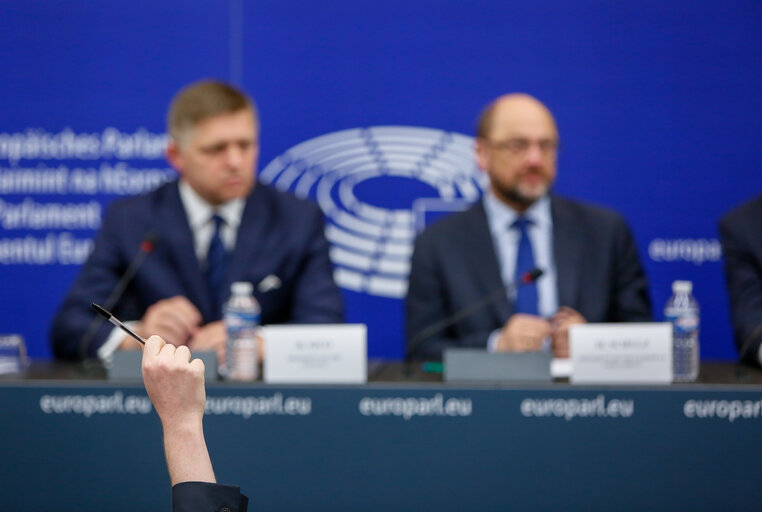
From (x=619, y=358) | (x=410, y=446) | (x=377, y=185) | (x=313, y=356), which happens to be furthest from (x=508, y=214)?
(x=410, y=446)

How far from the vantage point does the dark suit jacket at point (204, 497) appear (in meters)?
1.42

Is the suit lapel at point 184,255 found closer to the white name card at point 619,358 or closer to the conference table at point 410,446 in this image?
the conference table at point 410,446

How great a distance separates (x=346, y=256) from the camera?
4.50 meters

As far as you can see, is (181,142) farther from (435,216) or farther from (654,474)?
(654,474)

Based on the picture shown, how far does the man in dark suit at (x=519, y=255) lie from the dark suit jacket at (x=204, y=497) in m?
2.12

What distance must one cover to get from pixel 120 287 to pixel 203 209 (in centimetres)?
54

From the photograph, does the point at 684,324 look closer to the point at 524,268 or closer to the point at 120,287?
the point at 524,268

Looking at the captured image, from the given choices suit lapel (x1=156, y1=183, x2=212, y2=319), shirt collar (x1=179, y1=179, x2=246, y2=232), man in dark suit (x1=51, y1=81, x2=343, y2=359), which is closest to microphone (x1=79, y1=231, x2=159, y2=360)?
man in dark suit (x1=51, y1=81, x2=343, y2=359)

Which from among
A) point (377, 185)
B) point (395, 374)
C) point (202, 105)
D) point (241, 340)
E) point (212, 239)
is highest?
point (202, 105)

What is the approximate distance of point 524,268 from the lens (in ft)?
12.7

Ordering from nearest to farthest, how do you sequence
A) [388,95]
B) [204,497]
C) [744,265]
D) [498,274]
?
[204,497] → [744,265] → [498,274] → [388,95]

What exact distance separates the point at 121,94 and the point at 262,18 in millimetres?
745

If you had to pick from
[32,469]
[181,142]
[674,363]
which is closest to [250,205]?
[181,142]

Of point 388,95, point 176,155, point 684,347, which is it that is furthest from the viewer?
point 388,95
